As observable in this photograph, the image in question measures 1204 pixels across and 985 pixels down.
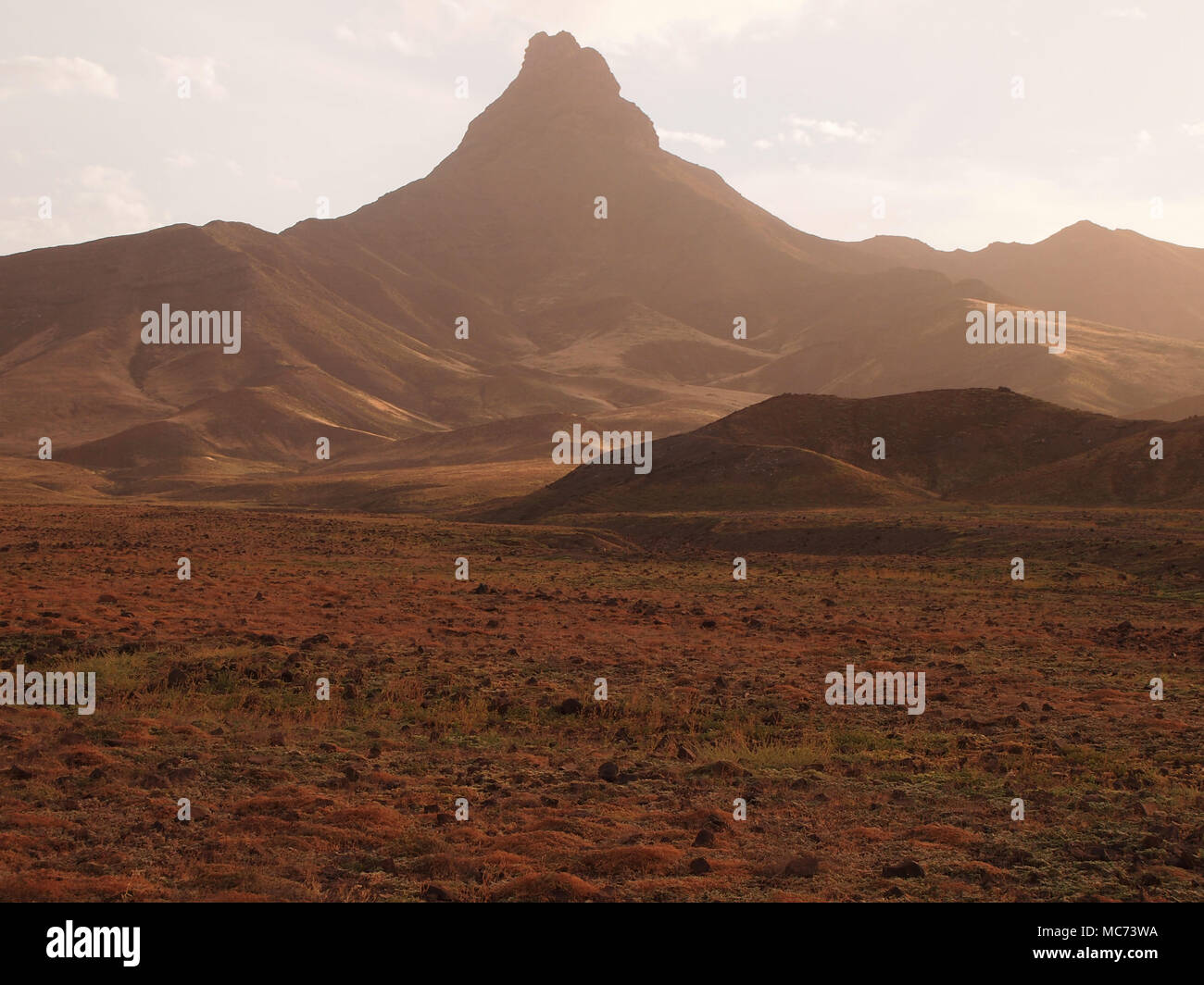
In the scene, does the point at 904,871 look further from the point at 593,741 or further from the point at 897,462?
the point at 897,462

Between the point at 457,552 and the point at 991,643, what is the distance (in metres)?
31.5

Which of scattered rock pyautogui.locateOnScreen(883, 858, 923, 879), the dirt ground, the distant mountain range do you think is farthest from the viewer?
the distant mountain range

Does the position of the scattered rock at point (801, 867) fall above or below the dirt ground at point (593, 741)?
below

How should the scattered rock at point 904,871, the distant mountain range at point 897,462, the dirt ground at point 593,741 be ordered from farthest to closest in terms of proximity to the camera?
1. the distant mountain range at point 897,462
2. the dirt ground at point 593,741
3. the scattered rock at point 904,871

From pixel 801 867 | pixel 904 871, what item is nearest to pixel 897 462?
pixel 904 871

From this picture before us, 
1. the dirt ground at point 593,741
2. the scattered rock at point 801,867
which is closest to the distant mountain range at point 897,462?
the dirt ground at point 593,741

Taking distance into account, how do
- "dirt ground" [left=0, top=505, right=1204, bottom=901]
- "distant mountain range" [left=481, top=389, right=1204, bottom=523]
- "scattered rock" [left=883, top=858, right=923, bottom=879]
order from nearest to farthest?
"scattered rock" [left=883, top=858, right=923, bottom=879], "dirt ground" [left=0, top=505, right=1204, bottom=901], "distant mountain range" [left=481, top=389, right=1204, bottom=523]

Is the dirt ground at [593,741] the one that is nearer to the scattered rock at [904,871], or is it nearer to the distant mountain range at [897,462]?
the scattered rock at [904,871]

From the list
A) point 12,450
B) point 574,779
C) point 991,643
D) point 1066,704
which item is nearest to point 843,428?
point 991,643

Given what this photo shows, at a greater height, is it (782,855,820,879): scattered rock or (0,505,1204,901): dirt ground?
(0,505,1204,901): dirt ground

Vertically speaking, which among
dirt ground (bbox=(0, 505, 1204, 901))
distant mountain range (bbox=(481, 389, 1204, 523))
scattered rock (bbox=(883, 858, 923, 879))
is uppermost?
distant mountain range (bbox=(481, 389, 1204, 523))

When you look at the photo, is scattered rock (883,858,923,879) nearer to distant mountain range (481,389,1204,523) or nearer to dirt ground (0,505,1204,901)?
dirt ground (0,505,1204,901)

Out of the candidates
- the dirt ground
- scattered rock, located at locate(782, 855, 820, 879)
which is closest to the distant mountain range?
the dirt ground

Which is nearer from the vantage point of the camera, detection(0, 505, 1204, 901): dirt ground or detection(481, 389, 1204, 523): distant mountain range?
detection(0, 505, 1204, 901): dirt ground
